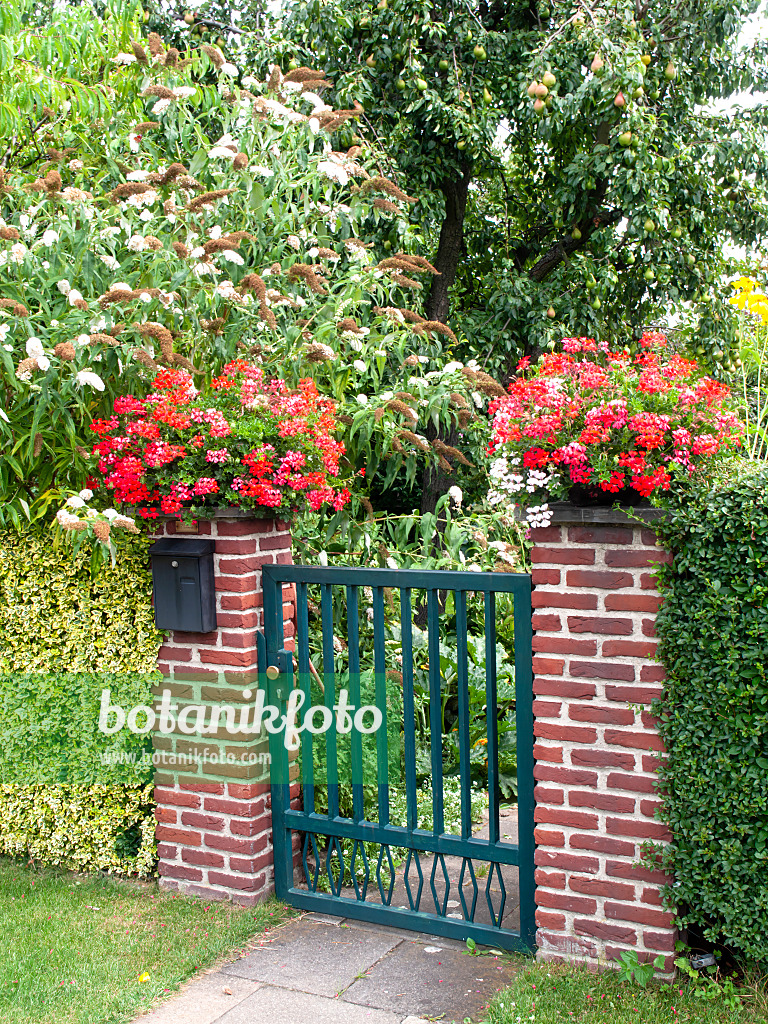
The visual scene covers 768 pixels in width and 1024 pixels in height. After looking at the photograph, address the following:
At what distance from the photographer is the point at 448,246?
8391mm

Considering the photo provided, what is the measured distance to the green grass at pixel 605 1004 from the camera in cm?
267

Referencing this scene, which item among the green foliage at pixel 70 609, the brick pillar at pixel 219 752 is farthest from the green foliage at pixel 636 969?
the green foliage at pixel 70 609

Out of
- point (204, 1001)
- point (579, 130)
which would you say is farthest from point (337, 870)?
point (579, 130)

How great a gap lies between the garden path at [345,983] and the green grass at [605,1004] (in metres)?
0.13

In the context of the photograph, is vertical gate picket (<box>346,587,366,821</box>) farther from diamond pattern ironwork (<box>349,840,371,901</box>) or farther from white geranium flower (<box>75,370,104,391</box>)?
white geranium flower (<box>75,370,104,391</box>)

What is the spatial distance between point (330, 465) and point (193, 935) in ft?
6.29

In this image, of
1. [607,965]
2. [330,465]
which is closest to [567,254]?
[330,465]

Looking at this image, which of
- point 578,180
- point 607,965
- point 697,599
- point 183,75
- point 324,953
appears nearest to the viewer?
point 697,599

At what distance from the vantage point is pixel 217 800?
371cm

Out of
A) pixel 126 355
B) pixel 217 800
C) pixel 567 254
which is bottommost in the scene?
pixel 217 800

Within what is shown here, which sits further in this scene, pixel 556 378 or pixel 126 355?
pixel 126 355

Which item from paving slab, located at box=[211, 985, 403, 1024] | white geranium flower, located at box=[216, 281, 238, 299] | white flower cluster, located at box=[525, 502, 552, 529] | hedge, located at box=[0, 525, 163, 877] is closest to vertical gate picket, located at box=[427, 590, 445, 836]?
white flower cluster, located at box=[525, 502, 552, 529]

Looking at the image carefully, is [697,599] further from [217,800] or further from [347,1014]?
[217,800]

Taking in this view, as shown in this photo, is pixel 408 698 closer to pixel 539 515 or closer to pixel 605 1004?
pixel 539 515
